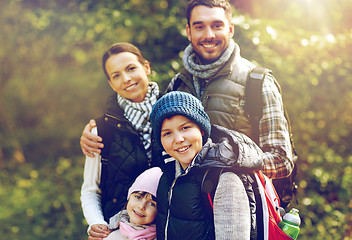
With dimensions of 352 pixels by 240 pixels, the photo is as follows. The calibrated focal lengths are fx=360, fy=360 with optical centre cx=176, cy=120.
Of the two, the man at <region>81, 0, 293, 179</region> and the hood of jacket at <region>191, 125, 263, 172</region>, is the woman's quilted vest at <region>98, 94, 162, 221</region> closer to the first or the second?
the man at <region>81, 0, 293, 179</region>

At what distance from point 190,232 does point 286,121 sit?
1149mm

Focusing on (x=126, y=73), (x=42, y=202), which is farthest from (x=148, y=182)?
(x=42, y=202)

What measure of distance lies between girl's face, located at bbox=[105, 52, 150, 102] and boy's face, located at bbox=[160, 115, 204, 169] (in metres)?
0.69

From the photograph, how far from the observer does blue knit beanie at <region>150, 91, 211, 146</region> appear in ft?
6.68

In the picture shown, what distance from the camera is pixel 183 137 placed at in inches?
81.0

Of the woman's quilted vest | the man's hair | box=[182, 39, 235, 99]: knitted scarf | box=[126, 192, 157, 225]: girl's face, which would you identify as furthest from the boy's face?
the man's hair

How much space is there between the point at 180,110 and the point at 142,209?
0.73 m

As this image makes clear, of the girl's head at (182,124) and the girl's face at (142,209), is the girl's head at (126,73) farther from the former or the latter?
the girl's face at (142,209)

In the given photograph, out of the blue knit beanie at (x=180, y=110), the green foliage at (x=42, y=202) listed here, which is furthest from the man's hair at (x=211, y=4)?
the green foliage at (x=42, y=202)

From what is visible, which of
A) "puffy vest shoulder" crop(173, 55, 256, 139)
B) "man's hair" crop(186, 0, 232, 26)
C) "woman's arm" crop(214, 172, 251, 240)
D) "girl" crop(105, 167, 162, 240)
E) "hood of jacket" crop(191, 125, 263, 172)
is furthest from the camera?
"man's hair" crop(186, 0, 232, 26)

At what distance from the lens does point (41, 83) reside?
9594 millimetres

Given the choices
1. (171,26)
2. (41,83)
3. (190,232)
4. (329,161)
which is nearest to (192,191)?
(190,232)

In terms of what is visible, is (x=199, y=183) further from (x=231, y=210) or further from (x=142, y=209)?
(x=142, y=209)

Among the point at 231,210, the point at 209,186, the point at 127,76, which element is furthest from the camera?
the point at 127,76
